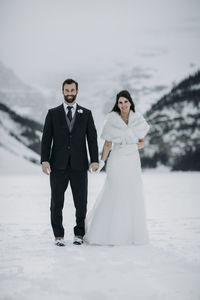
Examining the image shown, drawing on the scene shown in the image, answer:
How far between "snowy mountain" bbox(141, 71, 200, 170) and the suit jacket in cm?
3723

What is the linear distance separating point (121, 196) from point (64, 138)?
2.67ft

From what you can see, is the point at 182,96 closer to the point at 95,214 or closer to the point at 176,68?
the point at 176,68

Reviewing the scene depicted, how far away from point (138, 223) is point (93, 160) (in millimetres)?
762

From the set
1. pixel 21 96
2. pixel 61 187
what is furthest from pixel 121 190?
pixel 21 96

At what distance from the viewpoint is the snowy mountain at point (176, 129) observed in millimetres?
43219

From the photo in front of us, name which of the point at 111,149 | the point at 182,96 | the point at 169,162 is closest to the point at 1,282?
the point at 111,149

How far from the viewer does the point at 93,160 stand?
11.9ft

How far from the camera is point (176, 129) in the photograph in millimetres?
53531

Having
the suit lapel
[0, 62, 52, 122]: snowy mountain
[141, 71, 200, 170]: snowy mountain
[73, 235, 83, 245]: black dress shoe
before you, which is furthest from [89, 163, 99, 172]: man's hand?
[141, 71, 200, 170]: snowy mountain

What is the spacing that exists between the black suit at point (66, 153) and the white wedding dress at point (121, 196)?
20cm

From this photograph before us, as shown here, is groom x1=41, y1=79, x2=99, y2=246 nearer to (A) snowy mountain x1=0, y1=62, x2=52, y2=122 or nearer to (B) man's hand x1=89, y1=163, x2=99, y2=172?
(B) man's hand x1=89, y1=163, x2=99, y2=172

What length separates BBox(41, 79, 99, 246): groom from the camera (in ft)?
11.5

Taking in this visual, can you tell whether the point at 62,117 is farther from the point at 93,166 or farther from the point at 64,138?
the point at 93,166

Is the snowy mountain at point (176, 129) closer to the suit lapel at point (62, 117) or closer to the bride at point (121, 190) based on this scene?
the bride at point (121, 190)
